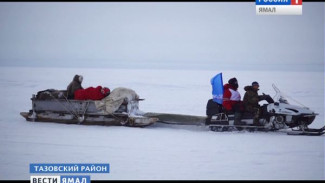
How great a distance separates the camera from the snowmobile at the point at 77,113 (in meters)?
9.81

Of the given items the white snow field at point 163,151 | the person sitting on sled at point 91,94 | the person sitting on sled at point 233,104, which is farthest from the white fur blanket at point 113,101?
the person sitting on sled at point 233,104

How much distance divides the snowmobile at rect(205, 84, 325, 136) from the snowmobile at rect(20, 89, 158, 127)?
1416 millimetres

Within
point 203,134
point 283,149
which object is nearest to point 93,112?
point 203,134

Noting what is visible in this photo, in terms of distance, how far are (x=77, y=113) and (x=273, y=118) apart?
178 inches

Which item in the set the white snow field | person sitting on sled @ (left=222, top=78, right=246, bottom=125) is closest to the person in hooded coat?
the white snow field

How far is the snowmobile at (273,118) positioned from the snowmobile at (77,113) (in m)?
1.42

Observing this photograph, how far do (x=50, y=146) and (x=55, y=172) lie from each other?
1.54m

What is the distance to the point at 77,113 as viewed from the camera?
393 inches

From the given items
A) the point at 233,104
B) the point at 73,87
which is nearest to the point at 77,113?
the point at 73,87

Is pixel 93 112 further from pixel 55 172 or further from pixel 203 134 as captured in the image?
pixel 55 172

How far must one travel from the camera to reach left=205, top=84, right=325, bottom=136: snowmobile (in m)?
8.92

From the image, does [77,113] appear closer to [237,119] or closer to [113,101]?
[113,101]

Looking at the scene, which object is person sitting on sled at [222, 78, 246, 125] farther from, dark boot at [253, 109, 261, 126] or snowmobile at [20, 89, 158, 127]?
snowmobile at [20, 89, 158, 127]

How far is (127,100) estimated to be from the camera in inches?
384
